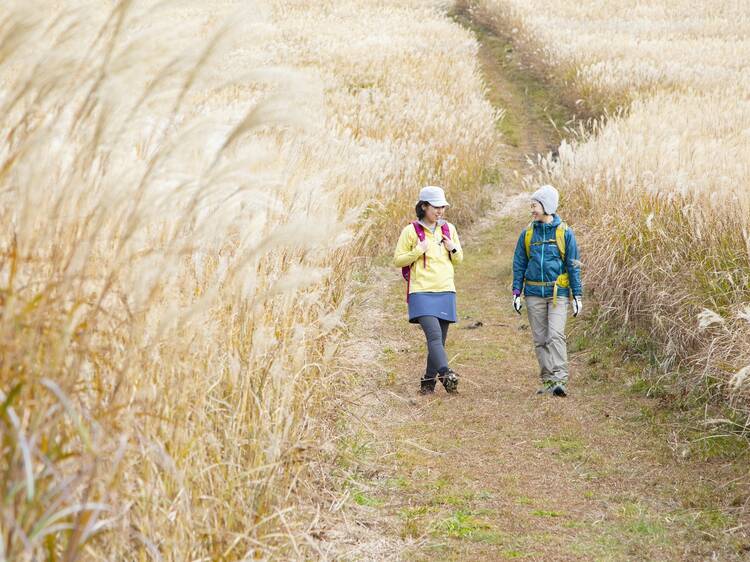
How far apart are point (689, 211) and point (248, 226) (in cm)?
478

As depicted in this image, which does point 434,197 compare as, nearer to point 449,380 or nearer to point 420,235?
point 420,235

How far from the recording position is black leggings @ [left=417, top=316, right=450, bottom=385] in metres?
7.09

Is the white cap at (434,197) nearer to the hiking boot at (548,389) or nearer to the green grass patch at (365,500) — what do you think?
the hiking boot at (548,389)

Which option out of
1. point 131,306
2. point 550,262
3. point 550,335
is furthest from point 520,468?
point 131,306

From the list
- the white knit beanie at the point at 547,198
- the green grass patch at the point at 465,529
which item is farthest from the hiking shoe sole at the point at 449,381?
the green grass patch at the point at 465,529

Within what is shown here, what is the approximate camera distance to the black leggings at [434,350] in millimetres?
7095

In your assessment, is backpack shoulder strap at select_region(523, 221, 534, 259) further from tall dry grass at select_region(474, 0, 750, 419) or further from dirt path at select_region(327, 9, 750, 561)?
dirt path at select_region(327, 9, 750, 561)

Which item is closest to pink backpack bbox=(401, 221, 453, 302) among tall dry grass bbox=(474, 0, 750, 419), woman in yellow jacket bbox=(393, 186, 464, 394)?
woman in yellow jacket bbox=(393, 186, 464, 394)

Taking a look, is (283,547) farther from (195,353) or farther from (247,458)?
(195,353)

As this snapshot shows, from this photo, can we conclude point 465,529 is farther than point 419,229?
No

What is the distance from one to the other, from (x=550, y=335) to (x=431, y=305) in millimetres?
1041

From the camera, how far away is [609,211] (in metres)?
8.91

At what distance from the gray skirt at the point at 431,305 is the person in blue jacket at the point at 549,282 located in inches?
23.0

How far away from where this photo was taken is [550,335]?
7.25m
